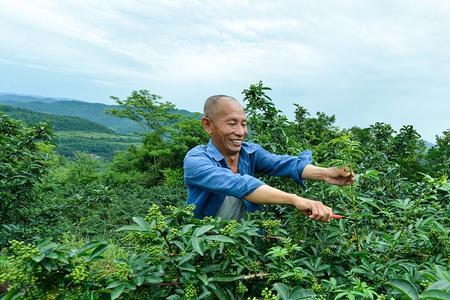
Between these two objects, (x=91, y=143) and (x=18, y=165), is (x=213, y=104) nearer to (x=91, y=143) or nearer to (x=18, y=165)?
(x=18, y=165)

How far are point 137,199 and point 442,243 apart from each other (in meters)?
8.75

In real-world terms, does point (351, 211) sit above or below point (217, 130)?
below

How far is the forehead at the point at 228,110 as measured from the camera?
84.7 inches

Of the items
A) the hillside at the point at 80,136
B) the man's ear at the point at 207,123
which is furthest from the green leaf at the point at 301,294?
the hillside at the point at 80,136

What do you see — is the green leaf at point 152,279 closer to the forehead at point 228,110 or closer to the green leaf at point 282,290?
the green leaf at point 282,290

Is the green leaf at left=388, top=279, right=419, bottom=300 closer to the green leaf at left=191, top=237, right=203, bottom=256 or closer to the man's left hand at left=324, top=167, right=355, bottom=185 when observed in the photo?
the green leaf at left=191, top=237, right=203, bottom=256

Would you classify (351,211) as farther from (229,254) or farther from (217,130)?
(217,130)

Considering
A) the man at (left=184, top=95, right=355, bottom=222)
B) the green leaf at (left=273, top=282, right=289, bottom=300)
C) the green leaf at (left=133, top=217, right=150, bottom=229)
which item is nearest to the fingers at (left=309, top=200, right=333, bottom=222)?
the man at (left=184, top=95, right=355, bottom=222)

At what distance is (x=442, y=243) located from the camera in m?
1.58

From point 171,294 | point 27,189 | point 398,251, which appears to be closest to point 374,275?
point 398,251

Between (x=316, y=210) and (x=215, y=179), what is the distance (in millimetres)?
487

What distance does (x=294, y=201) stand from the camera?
1648 mm

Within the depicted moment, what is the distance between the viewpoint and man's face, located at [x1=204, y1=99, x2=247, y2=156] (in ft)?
7.08

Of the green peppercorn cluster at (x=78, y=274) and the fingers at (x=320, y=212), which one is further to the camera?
the fingers at (x=320, y=212)
